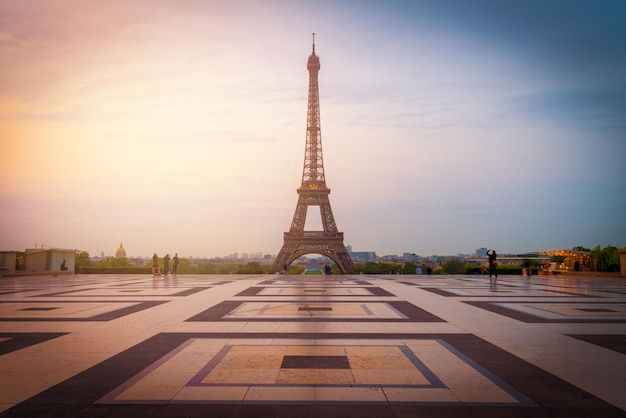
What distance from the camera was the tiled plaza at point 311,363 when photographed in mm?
4535

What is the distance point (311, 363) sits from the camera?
20.1 feet

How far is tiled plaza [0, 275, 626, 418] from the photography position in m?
4.54

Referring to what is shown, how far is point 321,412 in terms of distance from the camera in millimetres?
4328

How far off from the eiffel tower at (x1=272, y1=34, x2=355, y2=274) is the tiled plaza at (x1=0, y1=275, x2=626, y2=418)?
46429 mm

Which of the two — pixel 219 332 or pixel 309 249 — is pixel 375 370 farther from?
pixel 309 249

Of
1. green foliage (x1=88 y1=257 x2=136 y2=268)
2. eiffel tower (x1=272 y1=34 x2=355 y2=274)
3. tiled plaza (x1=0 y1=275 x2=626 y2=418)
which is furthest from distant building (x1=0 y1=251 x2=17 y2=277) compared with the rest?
eiffel tower (x1=272 y1=34 x2=355 y2=274)

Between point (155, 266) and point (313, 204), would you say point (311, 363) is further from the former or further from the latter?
point (313, 204)

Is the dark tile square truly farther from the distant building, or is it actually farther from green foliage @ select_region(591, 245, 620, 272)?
green foliage @ select_region(591, 245, 620, 272)

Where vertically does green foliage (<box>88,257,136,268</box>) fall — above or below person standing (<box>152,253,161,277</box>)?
below

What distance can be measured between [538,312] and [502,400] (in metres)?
7.59

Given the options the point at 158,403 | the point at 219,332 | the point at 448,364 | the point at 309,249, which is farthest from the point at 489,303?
the point at 309,249

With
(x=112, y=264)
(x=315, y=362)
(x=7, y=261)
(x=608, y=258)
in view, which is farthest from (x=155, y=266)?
(x=112, y=264)

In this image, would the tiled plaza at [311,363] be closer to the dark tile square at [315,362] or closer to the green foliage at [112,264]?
the dark tile square at [315,362]

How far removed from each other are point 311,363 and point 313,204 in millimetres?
57997
